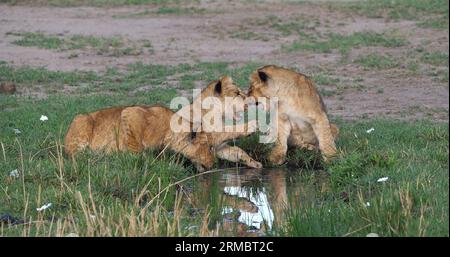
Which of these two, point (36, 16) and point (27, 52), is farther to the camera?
point (36, 16)

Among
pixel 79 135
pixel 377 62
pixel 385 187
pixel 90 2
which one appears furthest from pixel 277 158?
pixel 90 2

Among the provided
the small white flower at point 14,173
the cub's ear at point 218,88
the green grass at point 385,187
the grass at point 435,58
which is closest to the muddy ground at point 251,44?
the grass at point 435,58

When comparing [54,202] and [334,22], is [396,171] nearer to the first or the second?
[54,202]

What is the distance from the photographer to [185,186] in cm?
758

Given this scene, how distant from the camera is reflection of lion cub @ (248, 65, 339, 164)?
8.31 metres

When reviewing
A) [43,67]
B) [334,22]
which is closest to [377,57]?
[334,22]

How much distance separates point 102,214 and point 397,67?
8396 millimetres

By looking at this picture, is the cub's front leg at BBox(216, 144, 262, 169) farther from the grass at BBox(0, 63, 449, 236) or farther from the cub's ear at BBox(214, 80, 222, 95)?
the cub's ear at BBox(214, 80, 222, 95)

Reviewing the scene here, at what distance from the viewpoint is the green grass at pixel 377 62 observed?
1359 cm

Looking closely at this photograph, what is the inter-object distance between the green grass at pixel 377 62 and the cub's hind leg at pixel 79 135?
20.6 feet

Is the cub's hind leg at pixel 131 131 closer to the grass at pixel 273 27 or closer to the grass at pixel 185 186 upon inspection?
the grass at pixel 185 186

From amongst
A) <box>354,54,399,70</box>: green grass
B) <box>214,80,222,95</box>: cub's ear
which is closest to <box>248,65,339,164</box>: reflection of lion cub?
<box>214,80,222,95</box>: cub's ear

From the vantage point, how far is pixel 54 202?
660 cm
